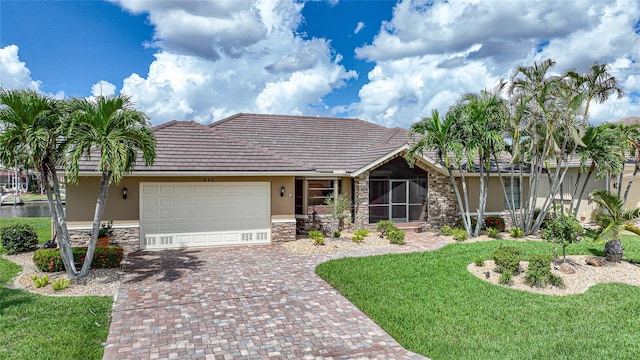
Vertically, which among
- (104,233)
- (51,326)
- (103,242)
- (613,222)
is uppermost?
(613,222)

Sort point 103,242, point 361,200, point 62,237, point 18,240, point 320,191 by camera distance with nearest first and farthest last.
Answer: point 62,237 < point 103,242 < point 18,240 < point 361,200 < point 320,191

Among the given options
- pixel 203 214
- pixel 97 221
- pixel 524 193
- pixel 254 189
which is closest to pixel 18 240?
pixel 97 221

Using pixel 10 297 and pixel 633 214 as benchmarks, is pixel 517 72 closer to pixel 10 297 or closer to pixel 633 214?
pixel 633 214

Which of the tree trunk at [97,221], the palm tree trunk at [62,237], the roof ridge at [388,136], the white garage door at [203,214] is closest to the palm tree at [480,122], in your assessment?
the roof ridge at [388,136]

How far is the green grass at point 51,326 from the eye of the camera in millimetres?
6039

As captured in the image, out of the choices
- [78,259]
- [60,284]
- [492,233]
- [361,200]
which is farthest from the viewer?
[361,200]

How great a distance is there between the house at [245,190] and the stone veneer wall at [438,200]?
1.8 inches

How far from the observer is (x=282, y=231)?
15.1 meters

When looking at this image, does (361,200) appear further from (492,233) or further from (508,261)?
(508,261)

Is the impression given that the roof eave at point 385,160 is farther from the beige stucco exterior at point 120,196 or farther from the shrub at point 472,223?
the beige stucco exterior at point 120,196

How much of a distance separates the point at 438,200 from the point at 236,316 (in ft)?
42.3

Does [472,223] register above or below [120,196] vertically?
below

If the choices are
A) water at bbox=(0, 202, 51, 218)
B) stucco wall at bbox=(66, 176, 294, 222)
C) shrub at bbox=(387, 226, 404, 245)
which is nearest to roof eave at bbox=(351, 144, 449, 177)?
shrub at bbox=(387, 226, 404, 245)

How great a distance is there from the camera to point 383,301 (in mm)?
8508
